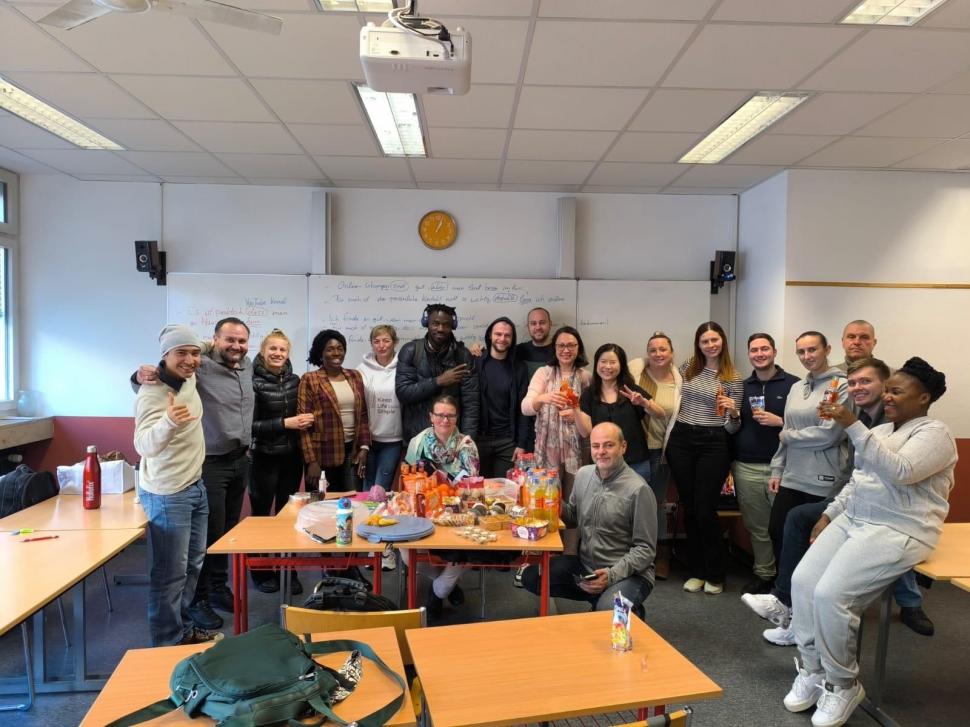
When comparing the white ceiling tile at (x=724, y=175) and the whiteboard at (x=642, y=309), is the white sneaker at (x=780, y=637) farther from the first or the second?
the white ceiling tile at (x=724, y=175)

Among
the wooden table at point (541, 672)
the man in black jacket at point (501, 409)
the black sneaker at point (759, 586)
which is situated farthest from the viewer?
the man in black jacket at point (501, 409)

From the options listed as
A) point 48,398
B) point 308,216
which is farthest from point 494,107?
point 48,398

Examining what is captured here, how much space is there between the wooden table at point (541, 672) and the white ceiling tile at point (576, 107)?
8.54 feet

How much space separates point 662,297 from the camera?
5402 millimetres

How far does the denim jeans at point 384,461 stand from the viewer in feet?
14.2

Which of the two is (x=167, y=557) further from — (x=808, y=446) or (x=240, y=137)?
(x=808, y=446)

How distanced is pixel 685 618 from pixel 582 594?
1.08 metres

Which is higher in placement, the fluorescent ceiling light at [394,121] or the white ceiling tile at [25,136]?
the fluorescent ceiling light at [394,121]

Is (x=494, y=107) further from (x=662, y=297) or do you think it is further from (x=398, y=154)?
(x=662, y=297)

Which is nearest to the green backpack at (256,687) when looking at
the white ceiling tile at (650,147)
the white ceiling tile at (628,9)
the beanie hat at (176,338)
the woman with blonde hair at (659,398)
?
the beanie hat at (176,338)

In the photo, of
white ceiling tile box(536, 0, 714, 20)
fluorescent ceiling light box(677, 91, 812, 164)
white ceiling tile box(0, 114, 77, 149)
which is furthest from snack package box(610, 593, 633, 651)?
white ceiling tile box(0, 114, 77, 149)

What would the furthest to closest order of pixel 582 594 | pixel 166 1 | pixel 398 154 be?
pixel 398 154 < pixel 582 594 < pixel 166 1

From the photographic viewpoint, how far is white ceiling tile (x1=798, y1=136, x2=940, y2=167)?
13.3ft

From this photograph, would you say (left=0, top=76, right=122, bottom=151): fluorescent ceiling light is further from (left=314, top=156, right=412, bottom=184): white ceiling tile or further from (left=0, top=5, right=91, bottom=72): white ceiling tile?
(left=314, top=156, right=412, bottom=184): white ceiling tile
